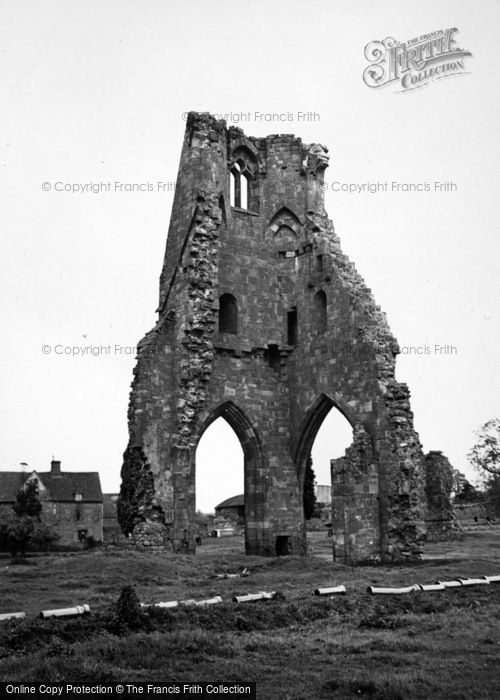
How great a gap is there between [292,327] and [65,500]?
3070cm

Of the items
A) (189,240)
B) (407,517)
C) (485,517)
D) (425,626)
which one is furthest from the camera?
(485,517)

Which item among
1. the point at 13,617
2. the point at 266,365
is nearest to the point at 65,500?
the point at 266,365

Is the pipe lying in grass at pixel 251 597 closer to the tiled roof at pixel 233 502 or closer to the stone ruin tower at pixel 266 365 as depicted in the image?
the stone ruin tower at pixel 266 365

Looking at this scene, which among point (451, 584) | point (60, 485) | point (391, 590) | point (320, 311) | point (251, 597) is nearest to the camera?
point (251, 597)

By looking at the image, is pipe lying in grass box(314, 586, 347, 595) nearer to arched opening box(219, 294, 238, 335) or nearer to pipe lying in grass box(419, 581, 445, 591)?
pipe lying in grass box(419, 581, 445, 591)

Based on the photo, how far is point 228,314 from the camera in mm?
26875

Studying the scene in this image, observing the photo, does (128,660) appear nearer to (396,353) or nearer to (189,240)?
(396,353)

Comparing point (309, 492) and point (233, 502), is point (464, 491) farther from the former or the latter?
point (309, 492)

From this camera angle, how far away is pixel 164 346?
2472 cm

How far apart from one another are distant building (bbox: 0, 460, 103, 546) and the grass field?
37.9 meters

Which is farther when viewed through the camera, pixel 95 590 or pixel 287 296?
pixel 287 296

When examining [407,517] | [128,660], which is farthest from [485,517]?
[128,660]

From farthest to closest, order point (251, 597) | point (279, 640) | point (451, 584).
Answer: point (451, 584) → point (251, 597) → point (279, 640)

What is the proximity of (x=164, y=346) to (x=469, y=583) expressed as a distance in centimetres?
1278
